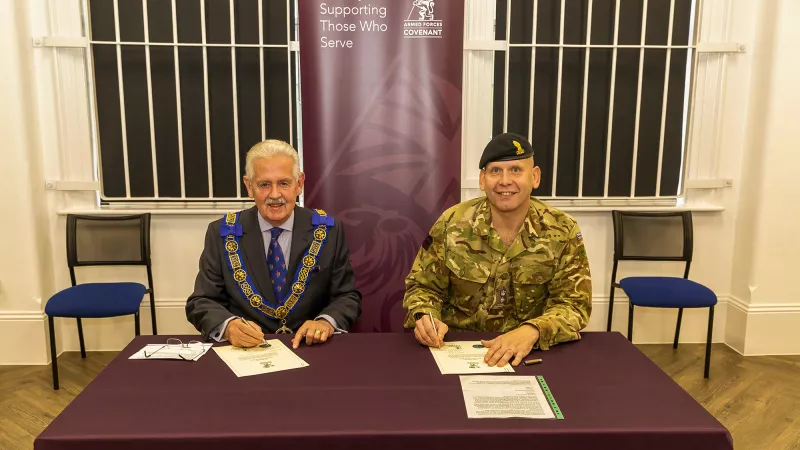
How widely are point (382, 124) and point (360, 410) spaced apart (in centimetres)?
186

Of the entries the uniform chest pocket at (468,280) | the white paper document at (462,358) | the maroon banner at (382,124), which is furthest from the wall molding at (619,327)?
the white paper document at (462,358)

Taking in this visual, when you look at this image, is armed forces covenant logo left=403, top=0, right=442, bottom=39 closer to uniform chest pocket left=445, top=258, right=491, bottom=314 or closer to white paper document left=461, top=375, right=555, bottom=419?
uniform chest pocket left=445, top=258, right=491, bottom=314

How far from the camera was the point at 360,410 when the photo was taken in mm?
1215

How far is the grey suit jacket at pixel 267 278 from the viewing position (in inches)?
78.1

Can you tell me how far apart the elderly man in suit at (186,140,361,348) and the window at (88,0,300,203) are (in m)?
1.57

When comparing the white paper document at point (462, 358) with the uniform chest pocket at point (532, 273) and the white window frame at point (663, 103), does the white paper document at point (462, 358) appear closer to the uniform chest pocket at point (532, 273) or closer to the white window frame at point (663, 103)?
the uniform chest pocket at point (532, 273)

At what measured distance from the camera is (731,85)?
3580 millimetres

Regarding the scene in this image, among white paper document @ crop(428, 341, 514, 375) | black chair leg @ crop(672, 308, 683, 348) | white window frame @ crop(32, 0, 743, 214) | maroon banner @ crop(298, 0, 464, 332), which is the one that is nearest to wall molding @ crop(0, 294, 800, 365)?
black chair leg @ crop(672, 308, 683, 348)

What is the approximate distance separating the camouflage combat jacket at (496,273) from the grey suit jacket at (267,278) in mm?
310

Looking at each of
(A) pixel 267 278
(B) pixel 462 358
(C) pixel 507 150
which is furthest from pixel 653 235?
(A) pixel 267 278

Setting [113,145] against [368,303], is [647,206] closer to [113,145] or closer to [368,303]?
[368,303]

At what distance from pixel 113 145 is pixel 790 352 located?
457 cm

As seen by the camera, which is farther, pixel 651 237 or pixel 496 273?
pixel 651 237

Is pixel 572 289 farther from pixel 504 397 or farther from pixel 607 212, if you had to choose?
pixel 607 212
